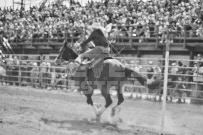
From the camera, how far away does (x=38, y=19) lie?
2209 cm

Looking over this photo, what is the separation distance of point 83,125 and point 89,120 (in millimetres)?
769

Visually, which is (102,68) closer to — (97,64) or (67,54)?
(97,64)

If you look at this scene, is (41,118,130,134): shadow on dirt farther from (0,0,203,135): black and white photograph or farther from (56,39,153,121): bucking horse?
(56,39,153,121): bucking horse

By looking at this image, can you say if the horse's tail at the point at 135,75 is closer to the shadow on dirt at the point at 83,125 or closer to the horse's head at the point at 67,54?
the shadow on dirt at the point at 83,125

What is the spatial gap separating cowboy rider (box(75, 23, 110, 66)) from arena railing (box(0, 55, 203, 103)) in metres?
1.63

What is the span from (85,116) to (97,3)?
483 inches

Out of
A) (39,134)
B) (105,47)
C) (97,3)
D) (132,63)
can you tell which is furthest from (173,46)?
(39,134)

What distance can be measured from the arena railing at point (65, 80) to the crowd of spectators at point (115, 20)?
1603 mm

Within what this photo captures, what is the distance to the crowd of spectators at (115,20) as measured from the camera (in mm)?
14344

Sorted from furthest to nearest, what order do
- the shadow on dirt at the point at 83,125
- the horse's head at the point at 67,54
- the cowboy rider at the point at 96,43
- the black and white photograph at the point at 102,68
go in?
the horse's head at the point at 67,54
the cowboy rider at the point at 96,43
the black and white photograph at the point at 102,68
the shadow on dirt at the point at 83,125

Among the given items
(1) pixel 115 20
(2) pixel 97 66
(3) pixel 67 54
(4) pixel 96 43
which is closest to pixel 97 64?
(2) pixel 97 66

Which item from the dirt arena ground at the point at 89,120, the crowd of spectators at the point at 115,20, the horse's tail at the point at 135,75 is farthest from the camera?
the crowd of spectators at the point at 115,20

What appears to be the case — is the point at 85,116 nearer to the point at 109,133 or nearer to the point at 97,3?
the point at 109,133

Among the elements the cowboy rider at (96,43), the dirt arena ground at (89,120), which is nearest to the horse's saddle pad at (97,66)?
the cowboy rider at (96,43)
